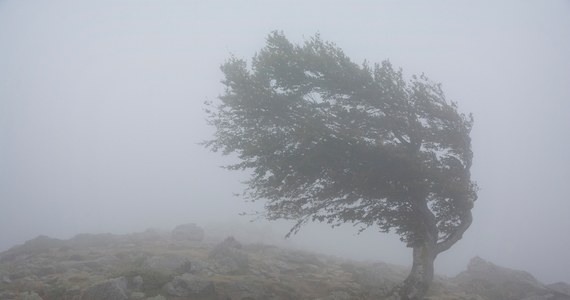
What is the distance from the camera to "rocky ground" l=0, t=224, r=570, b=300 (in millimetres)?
17939

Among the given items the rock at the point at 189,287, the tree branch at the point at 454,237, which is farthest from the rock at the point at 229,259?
the tree branch at the point at 454,237

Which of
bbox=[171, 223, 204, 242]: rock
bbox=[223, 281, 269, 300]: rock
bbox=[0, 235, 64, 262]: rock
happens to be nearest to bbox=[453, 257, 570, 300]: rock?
bbox=[223, 281, 269, 300]: rock

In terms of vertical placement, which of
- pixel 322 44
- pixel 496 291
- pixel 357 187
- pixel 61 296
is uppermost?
pixel 322 44

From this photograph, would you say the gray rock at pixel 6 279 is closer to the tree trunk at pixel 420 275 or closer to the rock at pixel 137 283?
the rock at pixel 137 283

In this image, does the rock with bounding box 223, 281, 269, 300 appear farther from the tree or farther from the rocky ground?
the tree

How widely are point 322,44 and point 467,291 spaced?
23431mm

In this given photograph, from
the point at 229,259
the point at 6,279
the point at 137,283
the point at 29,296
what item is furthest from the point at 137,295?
the point at 6,279

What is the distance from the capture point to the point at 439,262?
145750 mm

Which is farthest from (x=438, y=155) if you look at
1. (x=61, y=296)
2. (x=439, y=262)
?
(x=439, y=262)

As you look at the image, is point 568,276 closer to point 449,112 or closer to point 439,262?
point 439,262

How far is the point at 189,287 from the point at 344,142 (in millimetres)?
11370

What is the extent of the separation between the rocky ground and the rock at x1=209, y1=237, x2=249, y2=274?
7 cm

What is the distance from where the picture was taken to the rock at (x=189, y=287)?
59.0 ft

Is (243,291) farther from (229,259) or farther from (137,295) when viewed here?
(229,259)
